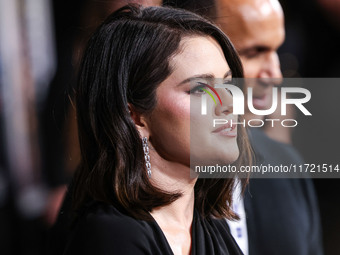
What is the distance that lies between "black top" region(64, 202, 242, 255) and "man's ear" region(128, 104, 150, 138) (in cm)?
14

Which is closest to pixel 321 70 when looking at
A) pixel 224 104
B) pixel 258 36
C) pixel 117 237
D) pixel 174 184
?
pixel 258 36

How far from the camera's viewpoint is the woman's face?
30.9 inches

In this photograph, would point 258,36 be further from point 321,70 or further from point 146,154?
point 146,154

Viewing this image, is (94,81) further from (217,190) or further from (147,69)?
(217,190)

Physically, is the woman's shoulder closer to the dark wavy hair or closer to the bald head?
the dark wavy hair

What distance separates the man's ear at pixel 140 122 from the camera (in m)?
0.82

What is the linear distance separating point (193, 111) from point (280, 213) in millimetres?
356

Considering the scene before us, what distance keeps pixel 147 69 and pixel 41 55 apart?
51.9 inches

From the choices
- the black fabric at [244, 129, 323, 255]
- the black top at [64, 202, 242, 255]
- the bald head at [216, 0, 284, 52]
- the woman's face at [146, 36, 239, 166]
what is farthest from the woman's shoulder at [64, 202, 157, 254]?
the bald head at [216, 0, 284, 52]

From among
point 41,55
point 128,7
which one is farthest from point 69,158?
point 41,55

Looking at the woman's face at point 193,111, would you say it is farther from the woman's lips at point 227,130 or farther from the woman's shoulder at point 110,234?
the woman's shoulder at point 110,234

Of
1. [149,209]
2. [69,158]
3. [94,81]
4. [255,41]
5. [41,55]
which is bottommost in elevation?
[149,209]

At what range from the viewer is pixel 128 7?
0.84 m

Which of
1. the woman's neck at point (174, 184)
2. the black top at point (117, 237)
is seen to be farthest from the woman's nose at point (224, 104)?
the black top at point (117, 237)
